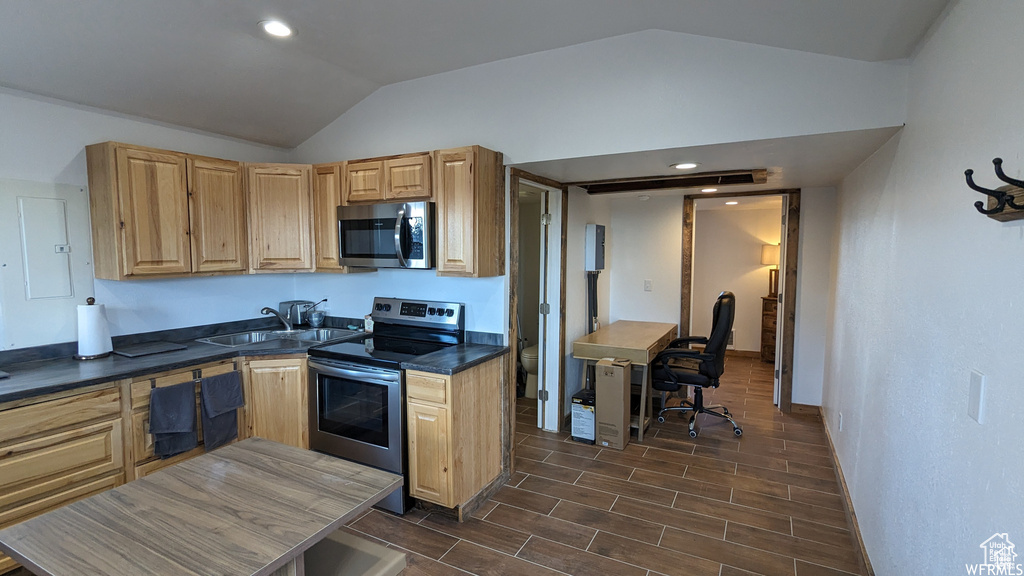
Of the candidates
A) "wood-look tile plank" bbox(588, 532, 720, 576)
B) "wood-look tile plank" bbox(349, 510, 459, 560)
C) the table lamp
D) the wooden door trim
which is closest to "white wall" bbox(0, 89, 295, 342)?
"wood-look tile plank" bbox(349, 510, 459, 560)

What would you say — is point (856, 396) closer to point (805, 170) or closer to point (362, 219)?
point (805, 170)

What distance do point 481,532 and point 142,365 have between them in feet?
6.76

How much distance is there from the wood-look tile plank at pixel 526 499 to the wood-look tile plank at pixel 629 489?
0.31m

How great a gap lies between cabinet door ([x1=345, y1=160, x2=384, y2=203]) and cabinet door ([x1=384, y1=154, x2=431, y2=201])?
0.06 metres

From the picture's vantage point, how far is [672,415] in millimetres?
4453

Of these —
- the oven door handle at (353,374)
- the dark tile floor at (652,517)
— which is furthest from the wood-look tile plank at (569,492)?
the oven door handle at (353,374)

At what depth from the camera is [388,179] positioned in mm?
3045

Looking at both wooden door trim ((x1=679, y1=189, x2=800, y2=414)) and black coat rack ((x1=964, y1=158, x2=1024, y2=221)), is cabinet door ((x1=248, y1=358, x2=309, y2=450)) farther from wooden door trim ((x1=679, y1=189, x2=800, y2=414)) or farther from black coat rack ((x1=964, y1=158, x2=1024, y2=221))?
wooden door trim ((x1=679, y1=189, x2=800, y2=414))

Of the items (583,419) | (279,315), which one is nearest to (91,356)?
(279,315)

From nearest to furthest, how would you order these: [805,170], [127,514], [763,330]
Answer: [127,514]
[805,170]
[763,330]

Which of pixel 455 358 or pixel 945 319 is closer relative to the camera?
pixel 945 319

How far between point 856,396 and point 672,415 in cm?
199

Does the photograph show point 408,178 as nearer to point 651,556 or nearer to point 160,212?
point 160,212

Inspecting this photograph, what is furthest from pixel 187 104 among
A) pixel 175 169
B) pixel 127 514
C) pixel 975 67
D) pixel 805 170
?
pixel 805 170
